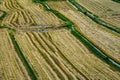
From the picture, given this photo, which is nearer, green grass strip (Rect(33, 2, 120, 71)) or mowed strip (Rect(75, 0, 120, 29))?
green grass strip (Rect(33, 2, 120, 71))

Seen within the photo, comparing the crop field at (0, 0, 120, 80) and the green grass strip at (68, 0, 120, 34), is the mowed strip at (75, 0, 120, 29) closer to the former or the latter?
the crop field at (0, 0, 120, 80)

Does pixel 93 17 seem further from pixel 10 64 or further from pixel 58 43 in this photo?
pixel 10 64

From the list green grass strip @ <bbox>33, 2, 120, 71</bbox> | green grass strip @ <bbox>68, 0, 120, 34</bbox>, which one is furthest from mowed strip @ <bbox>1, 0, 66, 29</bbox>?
green grass strip @ <bbox>68, 0, 120, 34</bbox>


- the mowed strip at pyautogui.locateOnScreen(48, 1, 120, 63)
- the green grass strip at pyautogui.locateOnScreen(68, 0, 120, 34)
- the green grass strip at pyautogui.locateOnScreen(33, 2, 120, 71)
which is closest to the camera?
the green grass strip at pyautogui.locateOnScreen(33, 2, 120, 71)

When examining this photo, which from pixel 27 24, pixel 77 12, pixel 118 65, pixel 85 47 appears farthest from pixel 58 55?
pixel 77 12

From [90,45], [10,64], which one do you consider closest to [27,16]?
[90,45]

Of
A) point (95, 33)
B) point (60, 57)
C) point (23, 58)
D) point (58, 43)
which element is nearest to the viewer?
point (23, 58)

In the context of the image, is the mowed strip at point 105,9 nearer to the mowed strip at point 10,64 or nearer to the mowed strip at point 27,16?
the mowed strip at point 27,16
